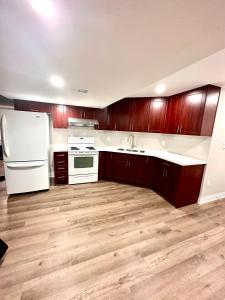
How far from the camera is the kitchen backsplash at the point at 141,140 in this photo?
303 centimetres

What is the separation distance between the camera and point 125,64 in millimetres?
1308

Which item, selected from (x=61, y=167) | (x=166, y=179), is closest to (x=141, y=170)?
(x=166, y=179)

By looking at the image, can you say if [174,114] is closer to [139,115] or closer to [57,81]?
[139,115]

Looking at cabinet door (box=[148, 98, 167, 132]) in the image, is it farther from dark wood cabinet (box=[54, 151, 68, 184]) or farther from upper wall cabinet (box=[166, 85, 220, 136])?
dark wood cabinet (box=[54, 151, 68, 184])

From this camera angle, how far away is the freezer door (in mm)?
2502

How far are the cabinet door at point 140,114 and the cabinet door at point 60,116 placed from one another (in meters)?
1.75

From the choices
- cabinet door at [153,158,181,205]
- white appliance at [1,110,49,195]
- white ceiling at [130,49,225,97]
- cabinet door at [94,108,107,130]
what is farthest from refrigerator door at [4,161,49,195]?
white ceiling at [130,49,225,97]

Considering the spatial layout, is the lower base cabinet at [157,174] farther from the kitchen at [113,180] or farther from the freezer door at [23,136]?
the freezer door at [23,136]

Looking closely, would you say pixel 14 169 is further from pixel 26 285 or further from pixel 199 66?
pixel 199 66

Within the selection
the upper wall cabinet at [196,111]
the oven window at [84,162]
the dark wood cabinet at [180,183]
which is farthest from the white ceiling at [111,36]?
the oven window at [84,162]

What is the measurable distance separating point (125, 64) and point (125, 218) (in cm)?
222

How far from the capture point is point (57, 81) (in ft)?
6.17

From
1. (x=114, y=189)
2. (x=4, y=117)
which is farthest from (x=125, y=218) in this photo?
(x=4, y=117)

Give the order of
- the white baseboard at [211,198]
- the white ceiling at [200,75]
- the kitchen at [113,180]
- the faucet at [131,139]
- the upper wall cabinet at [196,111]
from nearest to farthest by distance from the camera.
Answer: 1. the kitchen at [113,180]
2. the white ceiling at [200,75]
3. the upper wall cabinet at [196,111]
4. the white baseboard at [211,198]
5. the faucet at [131,139]
